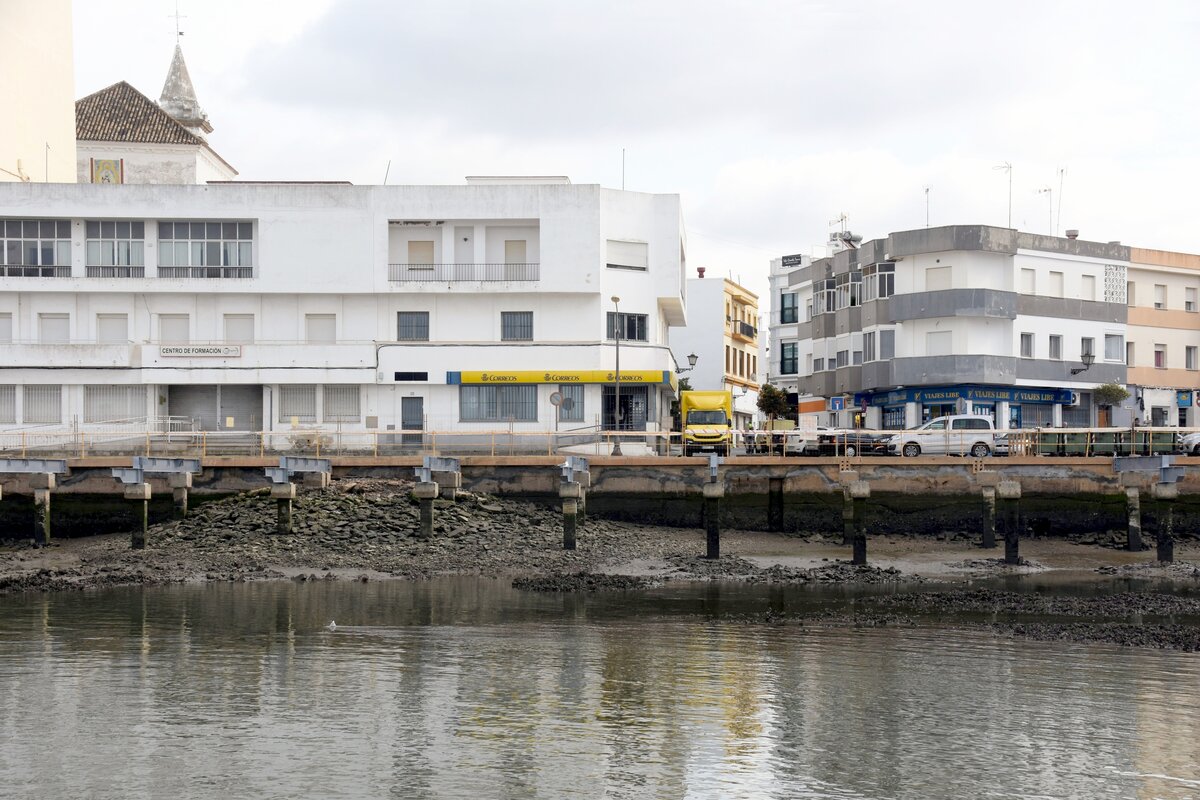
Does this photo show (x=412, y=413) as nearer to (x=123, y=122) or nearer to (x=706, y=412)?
(x=706, y=412)

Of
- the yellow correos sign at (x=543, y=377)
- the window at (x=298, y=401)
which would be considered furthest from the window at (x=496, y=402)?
the window at (x=298, y=401)

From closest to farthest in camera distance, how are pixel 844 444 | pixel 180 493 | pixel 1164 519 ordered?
pixel 1164 519 → pixel 180 493 → pixel 844 444

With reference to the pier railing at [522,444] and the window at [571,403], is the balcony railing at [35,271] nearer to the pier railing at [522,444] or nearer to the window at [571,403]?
the pier railing at [522,444]

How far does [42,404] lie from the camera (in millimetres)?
54125

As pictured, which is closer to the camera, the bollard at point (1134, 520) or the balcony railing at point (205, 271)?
the bollard at point (1134, 520)

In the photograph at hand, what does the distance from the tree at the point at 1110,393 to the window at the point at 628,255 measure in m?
21.3

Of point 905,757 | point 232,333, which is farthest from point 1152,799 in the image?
point 232,333

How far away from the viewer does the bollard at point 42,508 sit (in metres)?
39.4

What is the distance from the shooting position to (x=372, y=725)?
18.9 meters

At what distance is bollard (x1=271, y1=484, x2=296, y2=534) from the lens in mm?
37844

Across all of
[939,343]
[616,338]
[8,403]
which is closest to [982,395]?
[939,343]

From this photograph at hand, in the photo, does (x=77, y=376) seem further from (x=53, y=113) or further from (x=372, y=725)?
(x=372, y=725)

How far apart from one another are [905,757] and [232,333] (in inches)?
1703

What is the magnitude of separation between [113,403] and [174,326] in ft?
12.8
